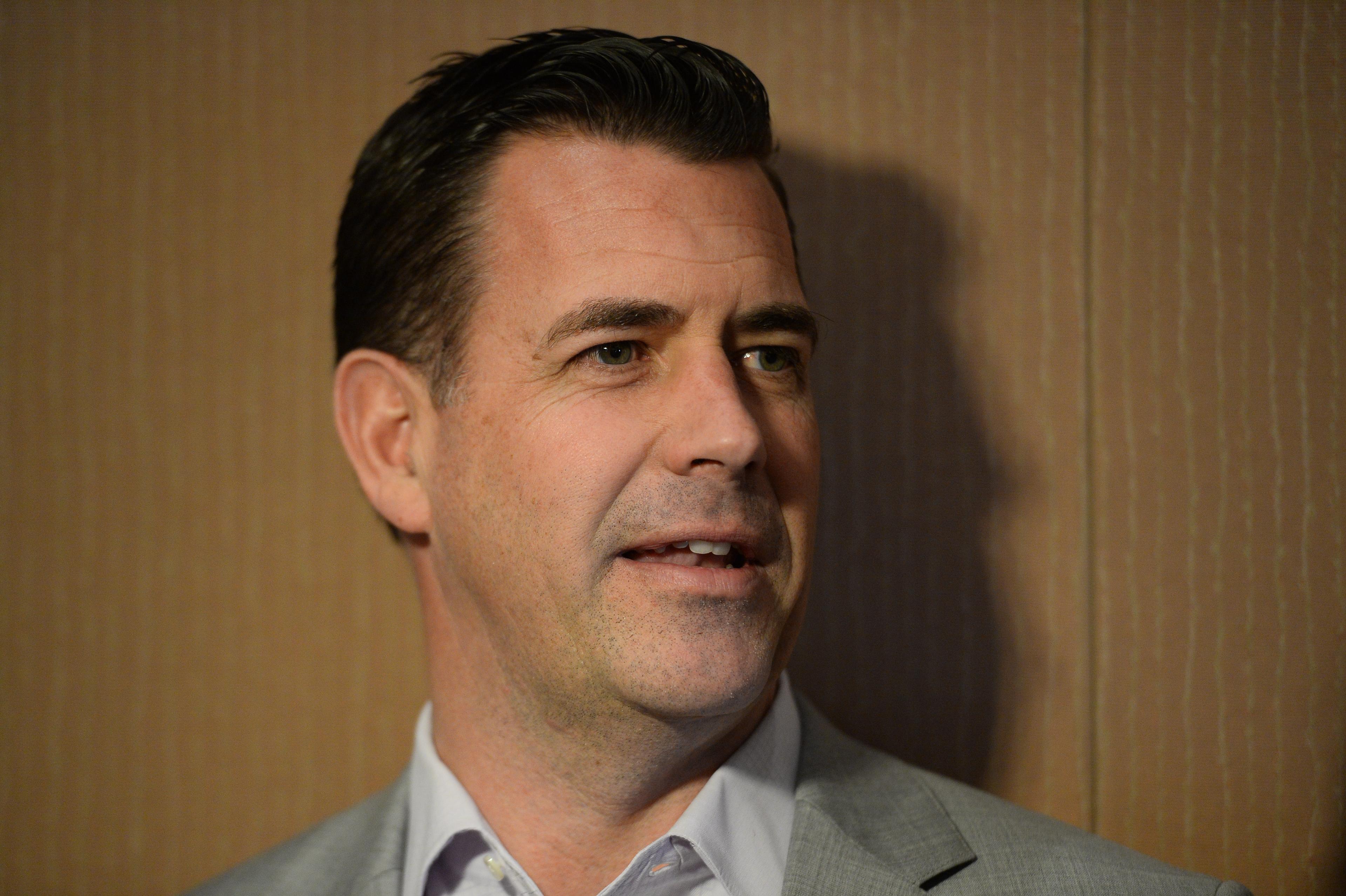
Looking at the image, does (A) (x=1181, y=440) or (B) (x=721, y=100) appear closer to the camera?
(B) (x=721, y=100)

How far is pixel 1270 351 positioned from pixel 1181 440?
17 cm

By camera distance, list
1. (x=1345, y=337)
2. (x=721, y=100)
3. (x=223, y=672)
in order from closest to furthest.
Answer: (x=721, y=100)
(x=1345, y=337)
(x=223, y=672)

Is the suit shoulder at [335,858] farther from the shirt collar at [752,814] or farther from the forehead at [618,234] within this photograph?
the forehead at [618,234]

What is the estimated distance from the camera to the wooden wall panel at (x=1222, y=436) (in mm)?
1340

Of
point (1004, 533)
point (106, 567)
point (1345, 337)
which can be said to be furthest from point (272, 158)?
point (1345, 337)

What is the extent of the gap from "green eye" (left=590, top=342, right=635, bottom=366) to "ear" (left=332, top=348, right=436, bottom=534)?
0.24 meters

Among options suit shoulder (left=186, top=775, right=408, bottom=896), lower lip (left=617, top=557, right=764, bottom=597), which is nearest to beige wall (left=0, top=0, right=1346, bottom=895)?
suit shoulder (left=186, top=775, right=408, bottom=896)

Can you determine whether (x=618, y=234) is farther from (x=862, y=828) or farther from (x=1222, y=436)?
(x=1222, y=436)

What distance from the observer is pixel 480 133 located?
1.21 meters

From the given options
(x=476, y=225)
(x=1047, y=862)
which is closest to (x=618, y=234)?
(x=476, y=225)

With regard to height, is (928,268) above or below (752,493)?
above

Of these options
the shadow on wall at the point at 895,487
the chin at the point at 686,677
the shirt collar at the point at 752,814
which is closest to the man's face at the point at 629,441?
the chin at the point at 686,677

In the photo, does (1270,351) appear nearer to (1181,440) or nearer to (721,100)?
(1181,440)

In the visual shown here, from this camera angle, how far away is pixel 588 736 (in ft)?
3.62
